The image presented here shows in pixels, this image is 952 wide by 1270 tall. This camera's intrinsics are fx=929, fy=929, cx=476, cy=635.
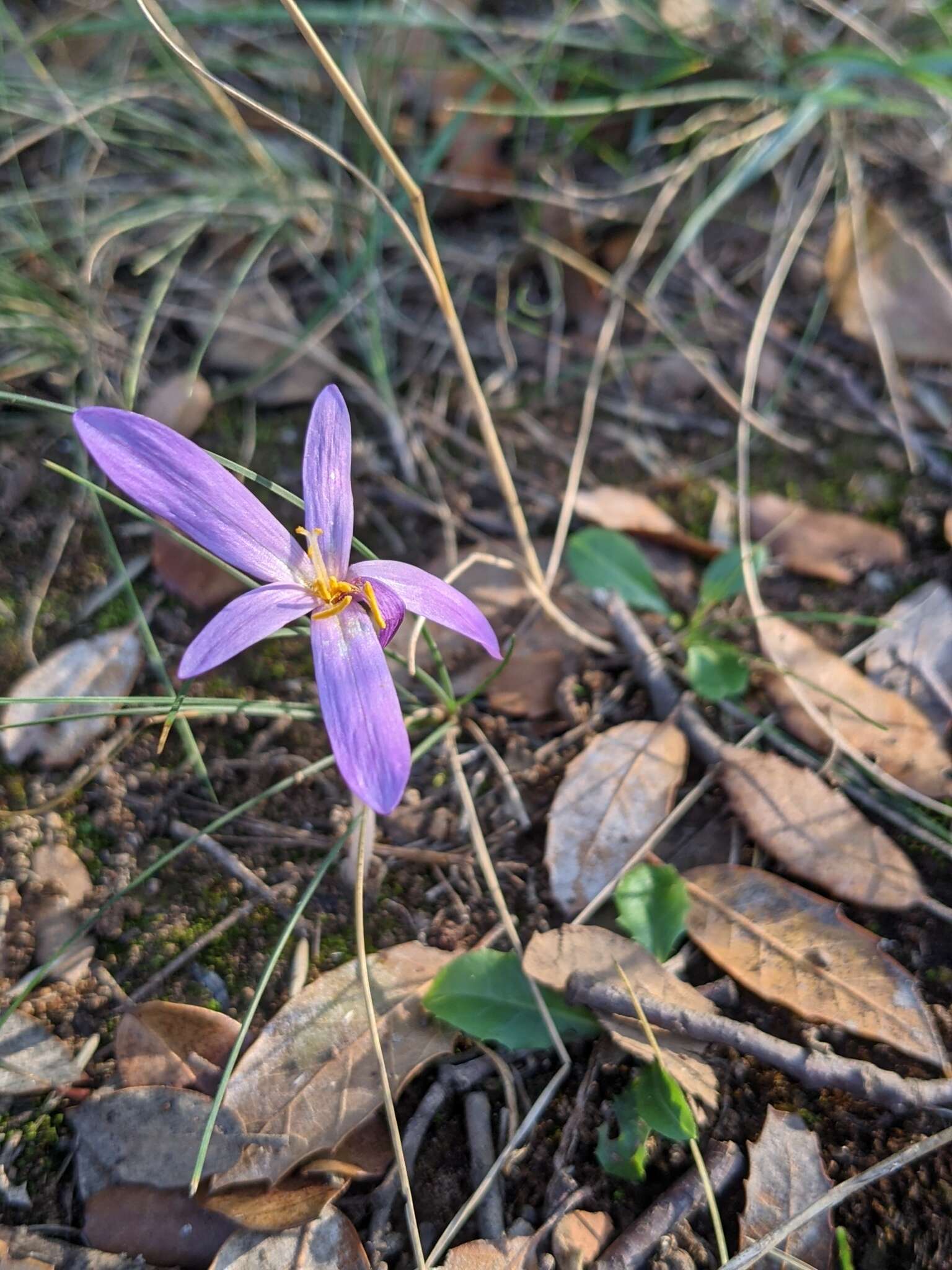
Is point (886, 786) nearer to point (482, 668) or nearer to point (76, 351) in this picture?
point (482, 668)

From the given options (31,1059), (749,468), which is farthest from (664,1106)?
(749,468)

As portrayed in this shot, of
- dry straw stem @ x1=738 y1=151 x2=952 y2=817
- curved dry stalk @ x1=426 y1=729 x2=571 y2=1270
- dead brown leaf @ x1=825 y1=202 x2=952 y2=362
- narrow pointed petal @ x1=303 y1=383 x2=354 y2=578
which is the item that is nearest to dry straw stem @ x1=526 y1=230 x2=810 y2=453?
dry straw stem @ x1=738 y1=151 x2=952 y2=817

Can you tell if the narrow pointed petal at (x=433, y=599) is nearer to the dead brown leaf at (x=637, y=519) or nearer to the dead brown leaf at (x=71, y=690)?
the dead brown leaf at (x=71, y=690)

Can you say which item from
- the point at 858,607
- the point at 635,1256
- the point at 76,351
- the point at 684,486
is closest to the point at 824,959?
the point at 635,1256

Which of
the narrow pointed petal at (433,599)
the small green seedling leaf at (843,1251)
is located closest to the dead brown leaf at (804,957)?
the small green seedling leaf at (843,1251)

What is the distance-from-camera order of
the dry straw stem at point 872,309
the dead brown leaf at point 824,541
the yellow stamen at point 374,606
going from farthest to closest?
the dry straw stem at point 872,309 → the dead brown leaf at point 824,541 → the yellow stamen at point 374,606

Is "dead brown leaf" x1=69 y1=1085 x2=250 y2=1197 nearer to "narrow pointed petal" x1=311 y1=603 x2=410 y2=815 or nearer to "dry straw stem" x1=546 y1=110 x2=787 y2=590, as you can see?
"narrow pointed petal" x1=311 y1=603 x2=410 y2=815
